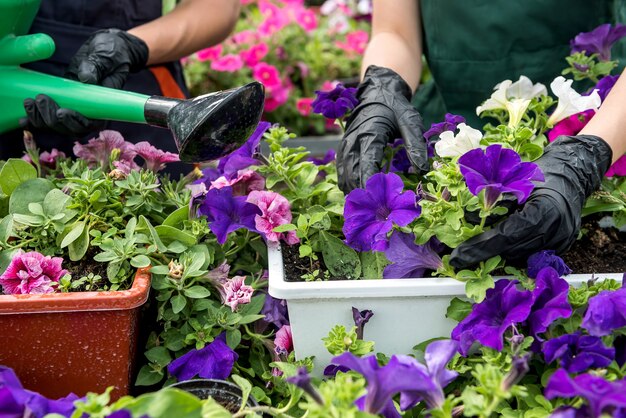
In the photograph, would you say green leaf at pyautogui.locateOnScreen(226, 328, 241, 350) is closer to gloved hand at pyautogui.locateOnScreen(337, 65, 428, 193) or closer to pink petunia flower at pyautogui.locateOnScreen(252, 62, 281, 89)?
gloved hand at pyautogui.locateOnScreen(337, 65, 428, 193)

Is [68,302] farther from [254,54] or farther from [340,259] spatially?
[254,54]

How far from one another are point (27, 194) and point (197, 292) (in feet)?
0.93

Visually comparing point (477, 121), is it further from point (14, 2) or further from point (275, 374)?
point (14, 2)

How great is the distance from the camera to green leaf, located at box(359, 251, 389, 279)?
2.99 feet

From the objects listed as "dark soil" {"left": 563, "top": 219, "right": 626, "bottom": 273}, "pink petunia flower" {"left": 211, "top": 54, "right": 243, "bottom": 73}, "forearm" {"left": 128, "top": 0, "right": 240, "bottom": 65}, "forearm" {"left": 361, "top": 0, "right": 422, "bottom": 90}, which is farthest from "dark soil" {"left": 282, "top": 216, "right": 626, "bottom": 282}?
"pink petunia flower" {"left": 211, "top": 54, "right": 243, "bottom": 73}

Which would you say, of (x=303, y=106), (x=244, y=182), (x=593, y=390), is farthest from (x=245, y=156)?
(x=303, y=106)

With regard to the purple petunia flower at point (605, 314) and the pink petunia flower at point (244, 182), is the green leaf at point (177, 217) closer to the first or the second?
the pink petunia flower at point (244, 182)

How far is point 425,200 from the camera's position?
85 cm

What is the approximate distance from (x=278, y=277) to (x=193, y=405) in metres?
0.24

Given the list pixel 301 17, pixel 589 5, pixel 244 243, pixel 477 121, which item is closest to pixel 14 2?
pixel 244 243

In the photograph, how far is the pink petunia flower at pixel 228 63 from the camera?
2.42 metres

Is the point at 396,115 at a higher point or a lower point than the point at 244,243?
higher

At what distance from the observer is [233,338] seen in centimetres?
91

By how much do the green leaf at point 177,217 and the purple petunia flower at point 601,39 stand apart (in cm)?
68
